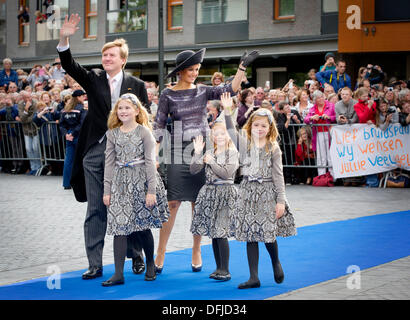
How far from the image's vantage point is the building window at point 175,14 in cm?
3019

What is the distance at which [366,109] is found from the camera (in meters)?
15.4

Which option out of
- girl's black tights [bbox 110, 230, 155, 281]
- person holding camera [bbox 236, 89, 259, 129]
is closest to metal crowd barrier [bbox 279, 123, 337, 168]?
person holding camera [bbox 236, 89, 259, 129]

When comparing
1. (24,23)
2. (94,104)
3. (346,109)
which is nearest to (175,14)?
(24,23)

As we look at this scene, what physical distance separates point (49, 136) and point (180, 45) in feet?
40.0

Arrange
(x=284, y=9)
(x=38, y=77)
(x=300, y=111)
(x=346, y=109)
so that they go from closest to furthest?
1. (x=346, y=109)
2. (x=300, y=111)
3. (x=38, y=77)
4. (x=284, y=9)

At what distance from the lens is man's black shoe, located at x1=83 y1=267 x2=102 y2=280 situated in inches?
266

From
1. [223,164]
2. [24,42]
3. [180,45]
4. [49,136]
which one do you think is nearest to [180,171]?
[223,164]

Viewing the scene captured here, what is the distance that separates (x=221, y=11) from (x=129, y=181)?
75.0 ft

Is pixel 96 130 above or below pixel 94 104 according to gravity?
below

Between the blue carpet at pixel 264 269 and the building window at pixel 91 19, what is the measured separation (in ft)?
83.5

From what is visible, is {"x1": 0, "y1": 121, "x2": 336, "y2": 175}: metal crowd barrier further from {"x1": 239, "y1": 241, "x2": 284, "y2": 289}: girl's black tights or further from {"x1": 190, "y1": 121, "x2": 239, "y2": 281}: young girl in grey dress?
{"x1": 239, "y1": 241, "x2": 284, "y2": 289}: girl's black tights

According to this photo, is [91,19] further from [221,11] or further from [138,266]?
[138,266]

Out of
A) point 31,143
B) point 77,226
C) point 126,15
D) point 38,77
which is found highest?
point 126,15

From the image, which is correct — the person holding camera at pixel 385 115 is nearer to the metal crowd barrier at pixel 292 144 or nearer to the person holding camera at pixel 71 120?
the metal crowd barrier at pixel 292 144
